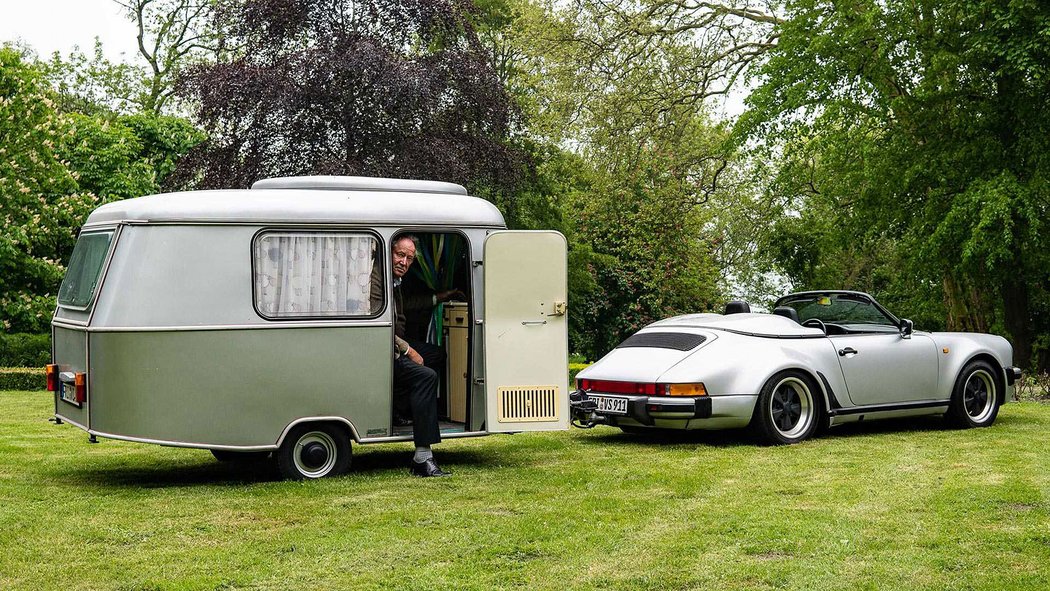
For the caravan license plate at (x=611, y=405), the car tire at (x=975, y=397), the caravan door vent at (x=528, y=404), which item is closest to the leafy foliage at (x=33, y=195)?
the caravan license plate at (x=611, y=405)

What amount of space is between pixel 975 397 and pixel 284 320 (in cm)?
759

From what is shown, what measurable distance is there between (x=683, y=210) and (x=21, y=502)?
22.8 meters

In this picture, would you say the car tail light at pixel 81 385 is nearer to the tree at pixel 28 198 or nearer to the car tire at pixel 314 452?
the car tire at pixel 314 452

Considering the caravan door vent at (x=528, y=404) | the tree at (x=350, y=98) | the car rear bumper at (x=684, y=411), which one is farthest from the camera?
the tree at (x=350, y=98)

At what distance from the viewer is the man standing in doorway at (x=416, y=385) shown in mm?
9273

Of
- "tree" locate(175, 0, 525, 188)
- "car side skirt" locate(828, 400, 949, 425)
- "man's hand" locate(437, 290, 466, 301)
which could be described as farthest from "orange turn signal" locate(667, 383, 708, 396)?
"tree" locate(175, 0, 525, 188)

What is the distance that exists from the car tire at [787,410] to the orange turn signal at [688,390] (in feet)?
1.94

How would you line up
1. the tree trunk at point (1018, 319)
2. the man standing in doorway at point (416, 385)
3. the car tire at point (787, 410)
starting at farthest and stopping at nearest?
the tree trunk at point (1018, 319) < the car tire at point (787, 410) < the man standing in doorway at point (416, 385)

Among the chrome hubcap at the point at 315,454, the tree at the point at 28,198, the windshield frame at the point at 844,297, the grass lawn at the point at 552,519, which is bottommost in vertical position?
the grass lawn at the point at 552,519

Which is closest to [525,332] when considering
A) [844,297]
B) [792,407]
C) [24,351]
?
[792,407]

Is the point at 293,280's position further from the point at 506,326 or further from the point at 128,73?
the point at 128,73

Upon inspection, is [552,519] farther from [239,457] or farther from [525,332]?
[239,457]

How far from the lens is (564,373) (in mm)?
9711

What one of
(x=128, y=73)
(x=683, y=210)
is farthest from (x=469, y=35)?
(x=128, y=73)
